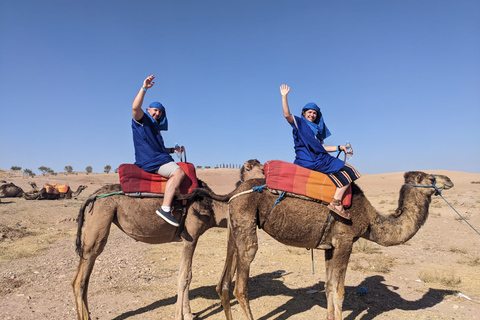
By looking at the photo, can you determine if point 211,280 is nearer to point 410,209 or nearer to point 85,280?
point 85,280

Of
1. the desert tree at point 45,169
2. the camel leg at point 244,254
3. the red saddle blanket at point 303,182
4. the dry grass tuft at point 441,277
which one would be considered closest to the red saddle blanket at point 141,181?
the camel leg at point 244,254

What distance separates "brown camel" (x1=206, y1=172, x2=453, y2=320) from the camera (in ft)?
16.8

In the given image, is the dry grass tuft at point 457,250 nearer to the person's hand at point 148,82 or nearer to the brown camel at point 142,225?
the brown camel at point 142,225

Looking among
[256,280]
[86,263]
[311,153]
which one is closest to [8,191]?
[86,263]

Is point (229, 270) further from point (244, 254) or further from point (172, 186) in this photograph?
point (172, 186)

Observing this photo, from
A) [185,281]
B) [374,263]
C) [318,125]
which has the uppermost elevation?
[318,125]

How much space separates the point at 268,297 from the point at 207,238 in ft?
21.6

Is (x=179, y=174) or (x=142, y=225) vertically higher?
(x=179, y=174)

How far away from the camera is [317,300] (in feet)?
22.6

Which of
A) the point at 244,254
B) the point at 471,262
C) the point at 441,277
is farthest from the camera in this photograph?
the point at 471,262

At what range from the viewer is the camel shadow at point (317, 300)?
631 cm

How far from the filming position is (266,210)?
5195 millimetres

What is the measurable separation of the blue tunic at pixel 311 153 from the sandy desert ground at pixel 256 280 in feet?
9.63

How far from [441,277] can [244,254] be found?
214 inches
